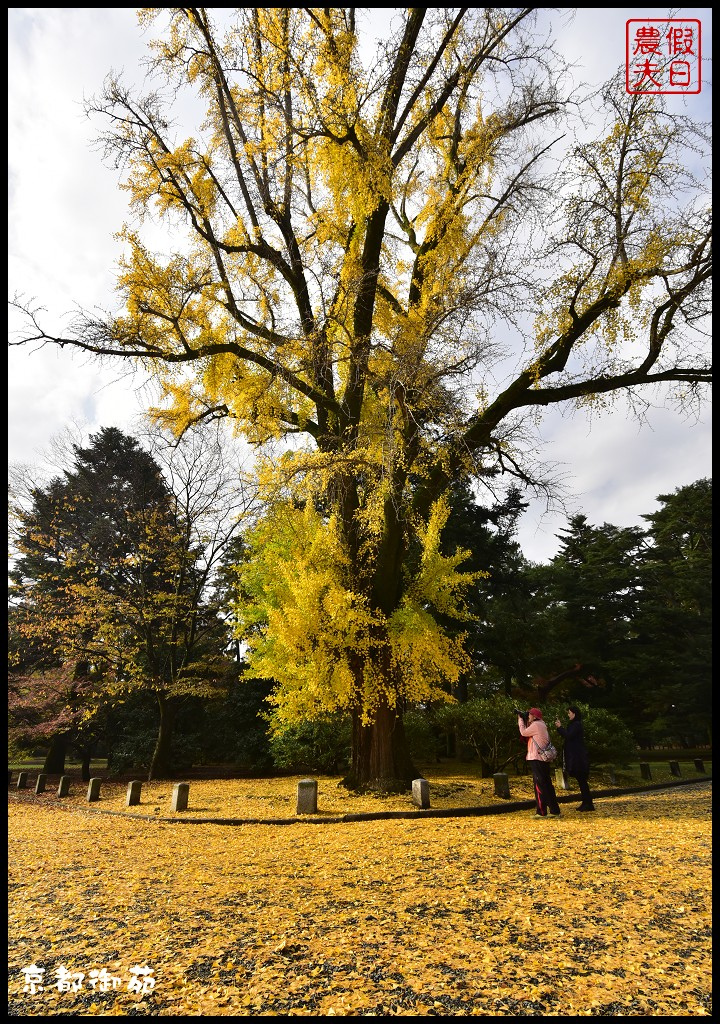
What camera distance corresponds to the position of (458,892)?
16.1 ft

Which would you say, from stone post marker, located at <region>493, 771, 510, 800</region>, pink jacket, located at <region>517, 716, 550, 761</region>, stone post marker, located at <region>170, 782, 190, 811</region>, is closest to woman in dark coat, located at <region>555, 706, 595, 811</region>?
pink jacket, located at <region>517, 716, 550, 761</region>

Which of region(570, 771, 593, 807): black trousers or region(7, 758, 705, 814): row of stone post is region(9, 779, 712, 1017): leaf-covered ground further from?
region(7, 758, 705, 814): row of stone post

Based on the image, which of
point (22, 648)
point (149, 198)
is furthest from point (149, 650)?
point (149, 198)

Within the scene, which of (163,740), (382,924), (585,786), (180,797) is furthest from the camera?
(163,740)

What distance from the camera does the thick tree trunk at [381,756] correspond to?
424 inches

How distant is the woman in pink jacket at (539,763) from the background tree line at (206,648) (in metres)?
3.47

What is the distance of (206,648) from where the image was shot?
20.6 metres

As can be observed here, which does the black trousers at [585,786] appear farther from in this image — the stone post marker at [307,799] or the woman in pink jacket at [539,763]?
the stone post marker at [307,799]

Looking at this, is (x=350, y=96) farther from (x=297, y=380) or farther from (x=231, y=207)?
(x=297, y=380)

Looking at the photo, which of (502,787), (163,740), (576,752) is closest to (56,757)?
(163,740)

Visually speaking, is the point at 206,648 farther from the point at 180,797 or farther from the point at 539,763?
the point at 539,763

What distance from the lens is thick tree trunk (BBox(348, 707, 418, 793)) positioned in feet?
35.3

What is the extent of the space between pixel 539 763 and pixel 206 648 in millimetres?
15082

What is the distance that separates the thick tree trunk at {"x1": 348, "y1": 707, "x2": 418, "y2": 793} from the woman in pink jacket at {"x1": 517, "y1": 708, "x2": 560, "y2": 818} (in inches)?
115
